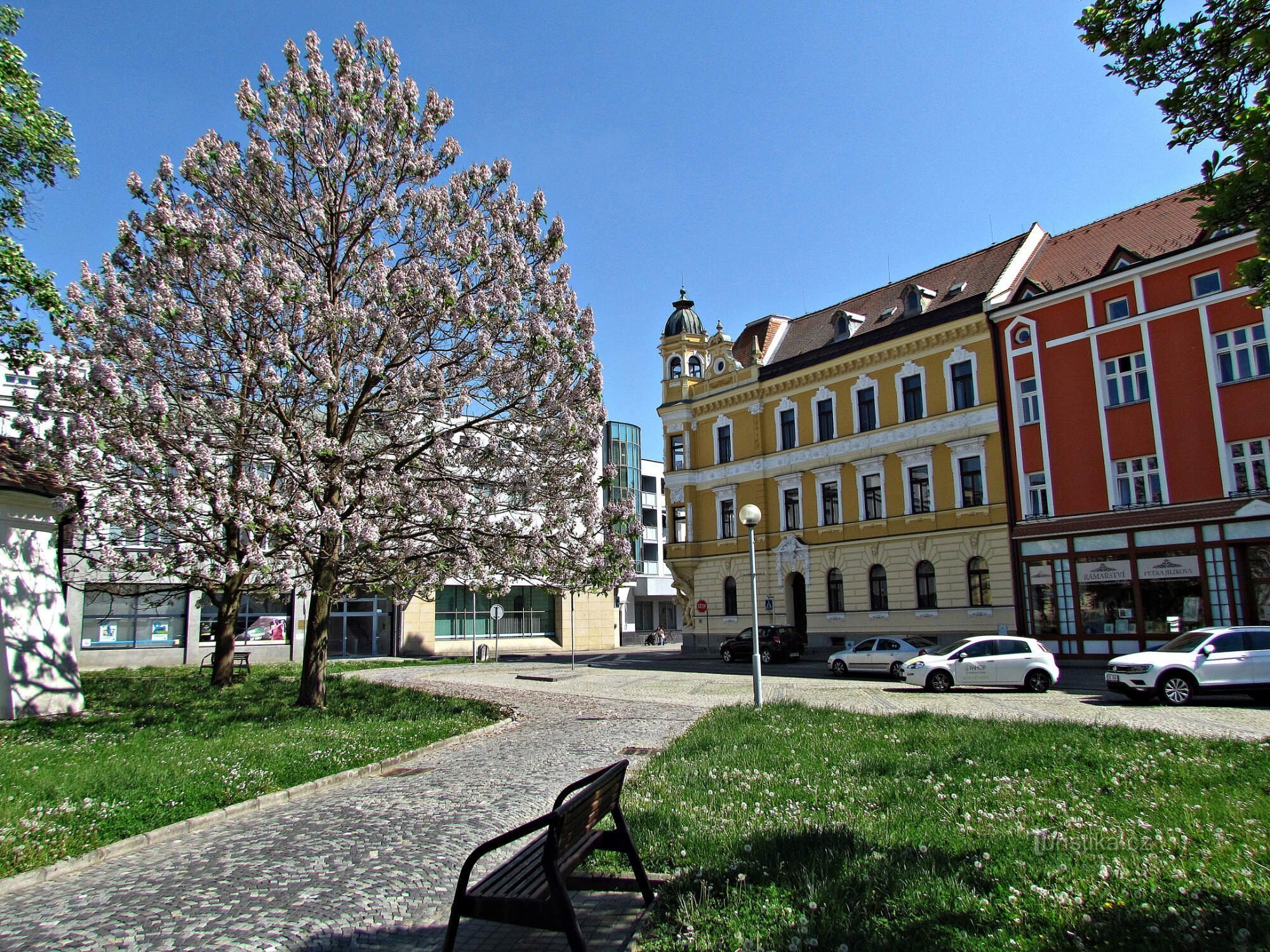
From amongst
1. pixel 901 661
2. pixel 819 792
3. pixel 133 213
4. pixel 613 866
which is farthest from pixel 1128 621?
pixel 133 213

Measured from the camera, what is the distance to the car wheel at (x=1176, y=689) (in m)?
17.5

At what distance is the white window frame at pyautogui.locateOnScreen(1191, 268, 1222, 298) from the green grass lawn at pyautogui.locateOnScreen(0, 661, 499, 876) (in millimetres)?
25501

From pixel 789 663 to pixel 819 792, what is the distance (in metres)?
28.3

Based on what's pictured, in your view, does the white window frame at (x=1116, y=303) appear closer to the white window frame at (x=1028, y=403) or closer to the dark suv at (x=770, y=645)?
the white window frame at (x=1028, y=403)

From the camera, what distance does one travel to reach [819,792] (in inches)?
320

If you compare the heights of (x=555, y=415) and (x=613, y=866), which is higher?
(x=555, y=415)

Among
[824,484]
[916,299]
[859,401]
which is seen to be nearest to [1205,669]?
[859,401]

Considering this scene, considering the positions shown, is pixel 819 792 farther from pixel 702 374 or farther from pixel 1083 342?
pixel 702 374

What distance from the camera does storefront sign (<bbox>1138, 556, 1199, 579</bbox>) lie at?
26469 mm

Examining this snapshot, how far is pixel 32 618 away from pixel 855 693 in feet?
58.7

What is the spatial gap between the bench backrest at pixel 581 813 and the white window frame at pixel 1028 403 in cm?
2999

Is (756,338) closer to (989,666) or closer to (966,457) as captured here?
(966,457)

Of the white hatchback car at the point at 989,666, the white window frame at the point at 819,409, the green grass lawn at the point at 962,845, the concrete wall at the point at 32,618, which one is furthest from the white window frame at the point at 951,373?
the concrete wall at the point at 32,618

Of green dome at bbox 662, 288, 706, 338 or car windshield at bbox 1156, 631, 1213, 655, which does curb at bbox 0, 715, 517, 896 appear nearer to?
car windshield at bbox 1156, 631, 1213, 655
